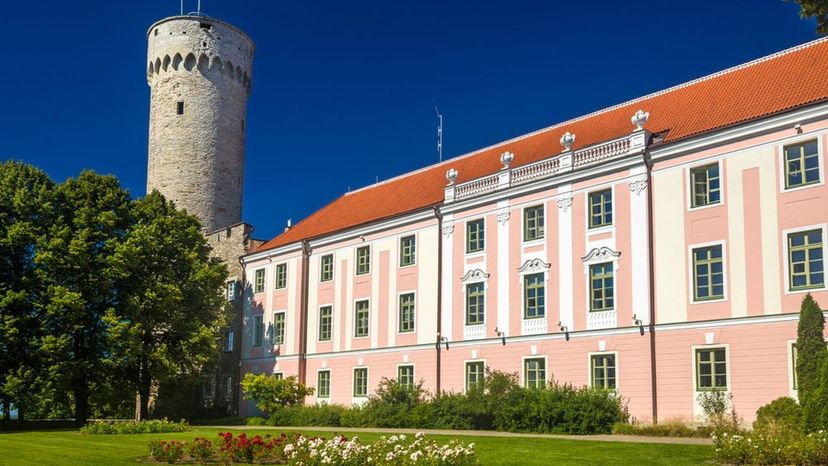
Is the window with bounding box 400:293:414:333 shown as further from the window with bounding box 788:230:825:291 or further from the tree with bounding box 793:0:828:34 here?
the tree with bounding box 793:0:828:34

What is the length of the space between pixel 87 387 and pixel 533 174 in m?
22.0

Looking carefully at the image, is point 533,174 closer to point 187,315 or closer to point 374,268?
point 374,268

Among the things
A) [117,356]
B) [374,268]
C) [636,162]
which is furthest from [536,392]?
[117,356]

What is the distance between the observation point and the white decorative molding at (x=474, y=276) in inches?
1359

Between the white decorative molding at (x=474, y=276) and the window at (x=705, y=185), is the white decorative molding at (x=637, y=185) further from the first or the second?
the white decorative molding at (x=474, y=276)

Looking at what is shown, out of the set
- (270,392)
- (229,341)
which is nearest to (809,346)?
(270,392)

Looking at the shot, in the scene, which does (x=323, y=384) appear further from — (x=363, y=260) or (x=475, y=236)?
(x=475, y=236)

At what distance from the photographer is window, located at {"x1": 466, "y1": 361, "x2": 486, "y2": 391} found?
111 feet

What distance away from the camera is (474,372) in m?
34.3

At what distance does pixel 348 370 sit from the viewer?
4053cm

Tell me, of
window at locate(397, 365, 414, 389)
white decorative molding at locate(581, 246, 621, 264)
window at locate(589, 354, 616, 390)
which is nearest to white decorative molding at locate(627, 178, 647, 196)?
white decorative molding at locate(581, 246, 621, 264)

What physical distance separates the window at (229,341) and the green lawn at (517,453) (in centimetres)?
2424

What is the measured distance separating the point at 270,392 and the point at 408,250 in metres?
9.31

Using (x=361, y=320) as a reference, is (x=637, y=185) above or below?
above
